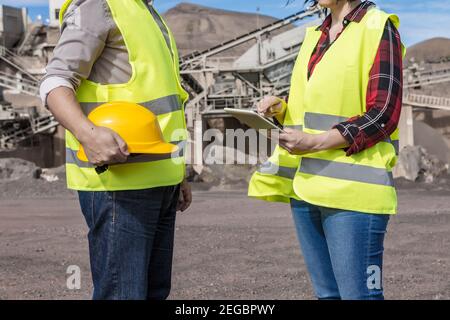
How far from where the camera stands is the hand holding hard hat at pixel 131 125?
7.63 feet

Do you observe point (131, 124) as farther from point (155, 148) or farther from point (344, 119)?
point (344, 119)

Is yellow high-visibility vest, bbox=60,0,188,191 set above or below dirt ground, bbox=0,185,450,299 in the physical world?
above

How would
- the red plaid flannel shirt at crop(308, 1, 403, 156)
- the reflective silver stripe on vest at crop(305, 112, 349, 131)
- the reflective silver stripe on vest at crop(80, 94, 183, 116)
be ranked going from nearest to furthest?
1. the reflective silver stripe on vest at crop(80, 94, 183, 116)
2. the red plaid flannel shirt at crop(308, 1, 403, 156)
3. the reflective silver stripe on vest at crop(305, 112, 349, 131)

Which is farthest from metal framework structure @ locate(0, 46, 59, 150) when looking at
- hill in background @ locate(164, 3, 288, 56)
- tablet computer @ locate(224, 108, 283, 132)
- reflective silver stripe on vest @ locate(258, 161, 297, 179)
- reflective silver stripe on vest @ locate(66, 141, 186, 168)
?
hill in background @ locate(164, 3, 288, 56)

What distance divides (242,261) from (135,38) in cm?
511

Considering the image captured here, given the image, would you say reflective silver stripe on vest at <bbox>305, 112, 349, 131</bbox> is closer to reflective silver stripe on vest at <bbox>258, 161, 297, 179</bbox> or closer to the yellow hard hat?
reflective silver stripe on vest at <bbox>258, 161, 297, 179</bbox>

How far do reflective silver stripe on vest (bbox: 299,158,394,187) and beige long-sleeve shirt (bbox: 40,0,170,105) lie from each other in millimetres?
864

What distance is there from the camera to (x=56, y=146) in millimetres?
29891

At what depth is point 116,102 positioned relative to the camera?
7.90ft

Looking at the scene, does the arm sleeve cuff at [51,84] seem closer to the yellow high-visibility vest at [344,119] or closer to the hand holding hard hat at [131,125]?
the hand holding hard hat at [131,125]

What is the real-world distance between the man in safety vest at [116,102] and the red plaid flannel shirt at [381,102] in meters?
0.69

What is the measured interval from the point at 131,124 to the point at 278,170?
2.97 feet

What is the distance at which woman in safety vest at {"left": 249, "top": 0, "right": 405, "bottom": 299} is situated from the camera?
262 centimetres

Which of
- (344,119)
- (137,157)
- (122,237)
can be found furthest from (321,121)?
(122,237)
